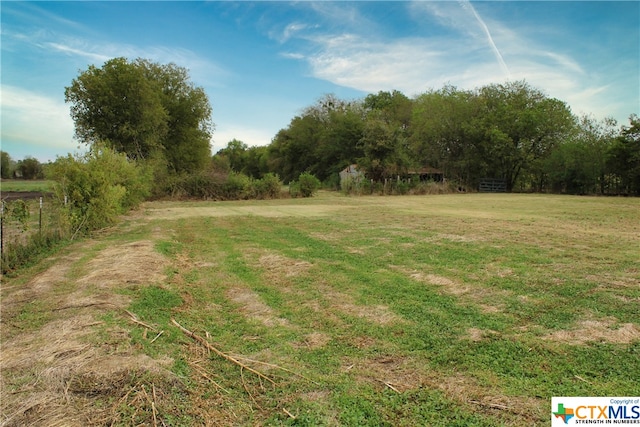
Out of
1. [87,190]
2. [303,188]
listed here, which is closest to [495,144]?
[303,188]

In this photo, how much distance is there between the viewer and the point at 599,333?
11.5 feet

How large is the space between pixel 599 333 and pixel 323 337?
2.53 m

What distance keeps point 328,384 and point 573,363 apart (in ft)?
6.32

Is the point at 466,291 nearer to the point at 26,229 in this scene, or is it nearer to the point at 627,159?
the point at 26,229

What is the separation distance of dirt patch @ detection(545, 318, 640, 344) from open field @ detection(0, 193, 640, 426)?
0.8 inches

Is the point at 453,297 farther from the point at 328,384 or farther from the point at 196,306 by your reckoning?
the point at 196,306

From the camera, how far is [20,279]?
6.26m

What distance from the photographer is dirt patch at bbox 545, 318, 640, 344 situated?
3.37 m

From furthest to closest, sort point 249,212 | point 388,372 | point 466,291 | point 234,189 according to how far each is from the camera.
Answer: point 234,189
point 249,212
point 466,291
point 388,372

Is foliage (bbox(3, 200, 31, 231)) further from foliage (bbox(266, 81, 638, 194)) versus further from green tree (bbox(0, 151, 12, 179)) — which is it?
green tree (bbox(0, 151, 12, 179))

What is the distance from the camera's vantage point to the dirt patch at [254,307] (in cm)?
417

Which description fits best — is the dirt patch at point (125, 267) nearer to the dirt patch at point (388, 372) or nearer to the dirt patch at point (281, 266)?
the dirt patch at point (281, 266)

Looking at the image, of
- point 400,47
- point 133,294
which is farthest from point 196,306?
point 400,47

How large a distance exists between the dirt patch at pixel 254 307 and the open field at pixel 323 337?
22mm
